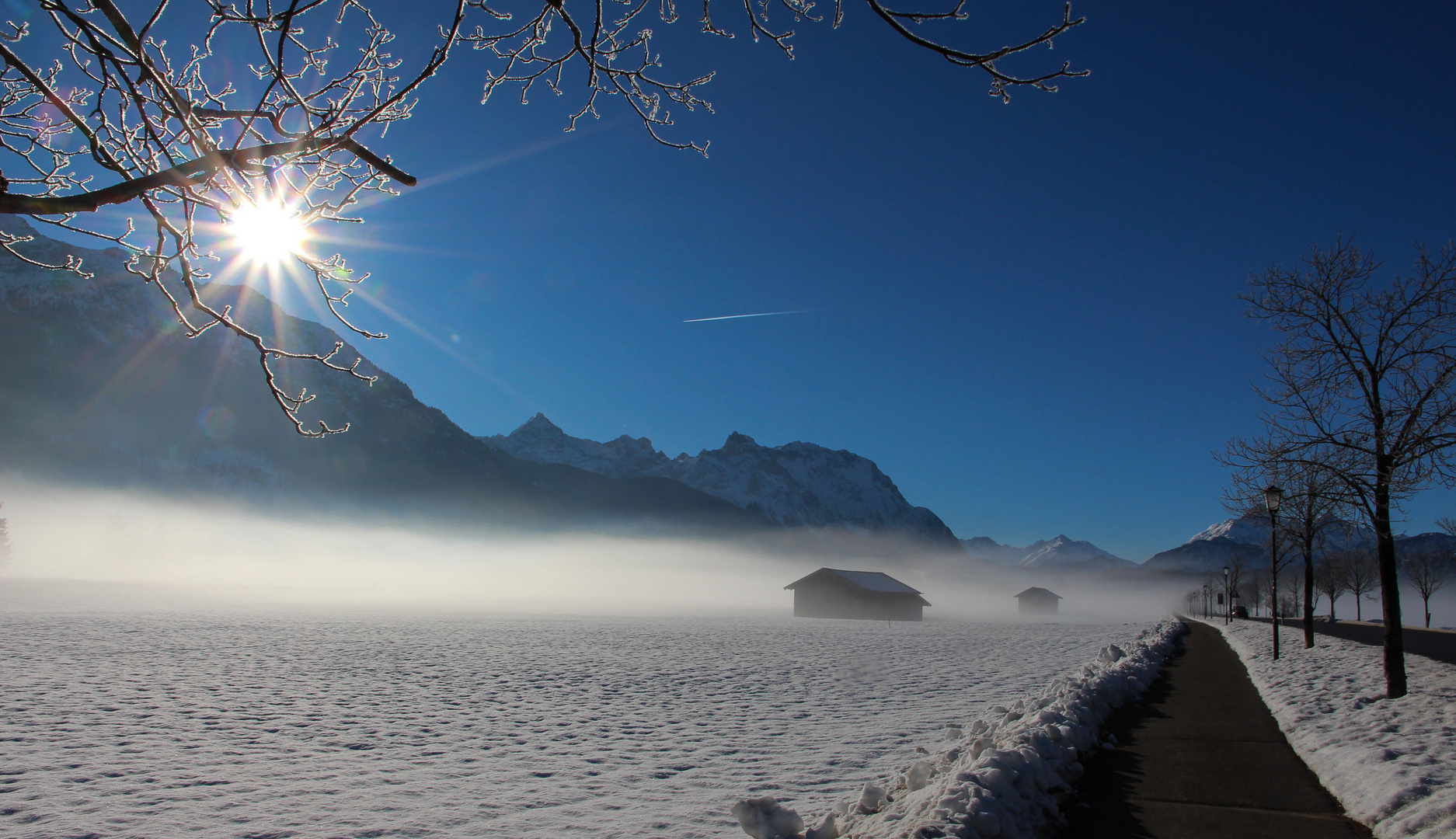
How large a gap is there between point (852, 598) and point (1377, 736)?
5780cm

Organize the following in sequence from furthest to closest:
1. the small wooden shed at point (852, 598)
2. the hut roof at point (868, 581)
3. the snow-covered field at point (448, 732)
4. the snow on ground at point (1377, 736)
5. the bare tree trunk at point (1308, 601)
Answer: the hut roof at point (868, 581)
the small wooden shed at point (852, 598)
the bare tree trunk at point (1308, 601)
the snow-covered field at point (448, 732)
the snow on ground at point (1377, 736)

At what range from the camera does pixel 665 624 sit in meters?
47.9

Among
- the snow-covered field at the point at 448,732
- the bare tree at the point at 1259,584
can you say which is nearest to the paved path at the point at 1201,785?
the snow-covered field at the point at 448,732

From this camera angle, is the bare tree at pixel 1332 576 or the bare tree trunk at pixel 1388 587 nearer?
the bare tree trunk at pixel 1388 587

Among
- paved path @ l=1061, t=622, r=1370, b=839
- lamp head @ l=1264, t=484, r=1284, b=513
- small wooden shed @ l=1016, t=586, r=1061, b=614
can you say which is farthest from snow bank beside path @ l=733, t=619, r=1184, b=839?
small wooden shed @ l=1016, t=586, r=1061, b=614

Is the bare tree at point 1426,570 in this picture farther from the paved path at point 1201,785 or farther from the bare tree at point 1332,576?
the paved path at point 1201,785

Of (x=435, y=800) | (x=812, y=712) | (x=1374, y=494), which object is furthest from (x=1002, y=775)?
(x=1374, y=494)

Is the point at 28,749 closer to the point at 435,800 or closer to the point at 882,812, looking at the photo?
the point at 435,800

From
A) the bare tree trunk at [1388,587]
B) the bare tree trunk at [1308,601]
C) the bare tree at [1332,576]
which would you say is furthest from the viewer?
the bare tree at [1332,576]

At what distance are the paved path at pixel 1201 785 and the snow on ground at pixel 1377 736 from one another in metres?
0.23

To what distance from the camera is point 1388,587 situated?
472 inches

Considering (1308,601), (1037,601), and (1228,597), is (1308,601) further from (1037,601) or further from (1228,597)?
(1037,601)

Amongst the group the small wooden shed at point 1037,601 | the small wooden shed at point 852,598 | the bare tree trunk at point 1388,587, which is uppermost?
the bare tree trunk at point 1388,587

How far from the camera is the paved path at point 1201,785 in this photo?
18.8ft
